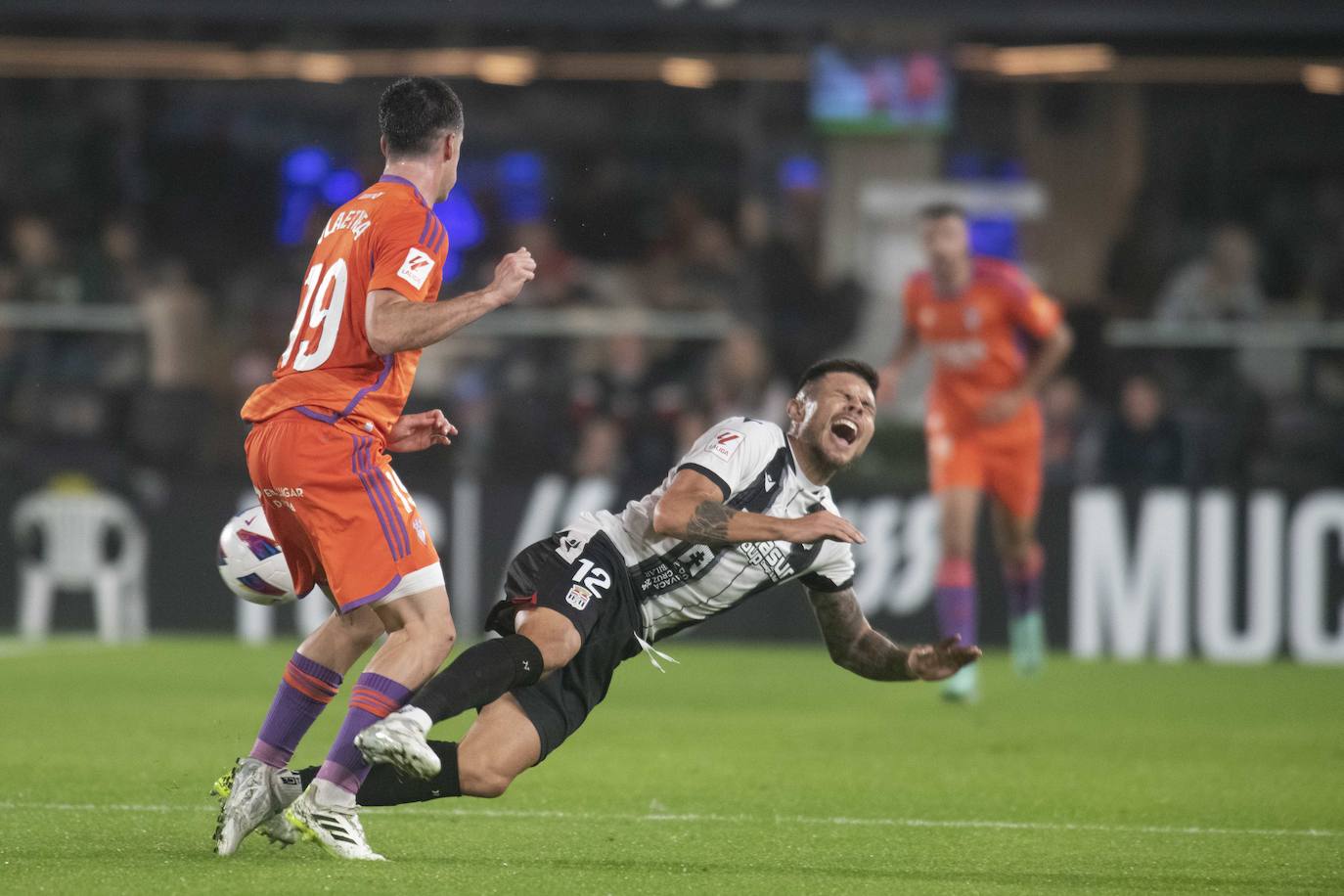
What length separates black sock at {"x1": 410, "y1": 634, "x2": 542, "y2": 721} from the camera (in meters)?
5.24

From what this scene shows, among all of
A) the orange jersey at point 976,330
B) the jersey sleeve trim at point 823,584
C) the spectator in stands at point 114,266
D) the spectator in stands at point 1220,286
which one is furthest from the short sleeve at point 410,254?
the spectator in stands at point 1220,286

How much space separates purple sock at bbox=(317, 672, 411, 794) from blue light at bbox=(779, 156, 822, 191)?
1040 cm

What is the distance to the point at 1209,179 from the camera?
15367mm

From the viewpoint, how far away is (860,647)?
240 inches

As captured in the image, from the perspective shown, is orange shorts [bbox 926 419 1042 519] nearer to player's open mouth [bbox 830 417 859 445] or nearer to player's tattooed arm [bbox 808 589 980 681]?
player's tattooed arm [bbox 808 589 980 681]

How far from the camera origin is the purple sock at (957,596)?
10.6 m

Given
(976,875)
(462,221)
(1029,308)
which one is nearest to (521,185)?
(462,221)

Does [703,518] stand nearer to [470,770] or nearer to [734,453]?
[734,453]

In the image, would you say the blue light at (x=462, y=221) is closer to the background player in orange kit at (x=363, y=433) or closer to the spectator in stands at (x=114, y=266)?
the spectator in stands at (x=114, y=266)

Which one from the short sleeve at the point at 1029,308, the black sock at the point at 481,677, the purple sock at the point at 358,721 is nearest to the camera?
the black sock at the point at 481,677

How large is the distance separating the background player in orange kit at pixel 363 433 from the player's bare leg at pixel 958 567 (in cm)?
533

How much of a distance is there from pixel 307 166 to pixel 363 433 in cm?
1076

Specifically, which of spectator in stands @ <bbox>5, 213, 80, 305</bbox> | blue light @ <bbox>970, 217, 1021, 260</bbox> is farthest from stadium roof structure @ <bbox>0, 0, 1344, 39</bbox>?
spectator in stands @ <bbox>5, 213, 80, 305</bbox>

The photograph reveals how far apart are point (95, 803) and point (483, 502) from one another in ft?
23.6
